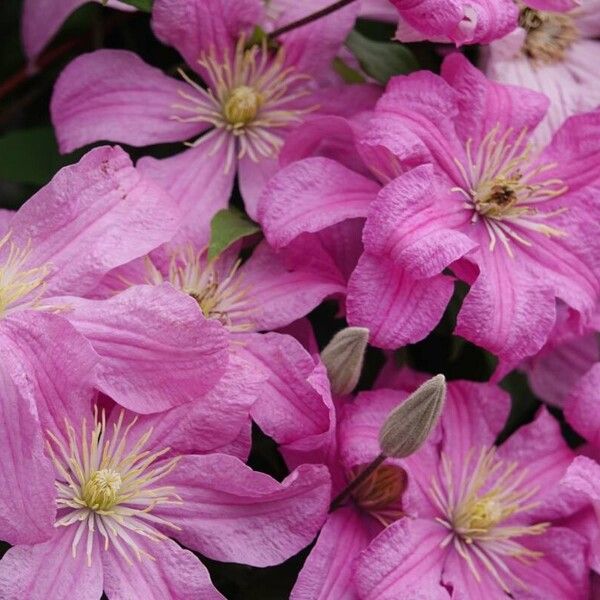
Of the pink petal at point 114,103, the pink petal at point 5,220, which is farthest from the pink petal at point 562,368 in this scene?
the pink petal at point 5,220

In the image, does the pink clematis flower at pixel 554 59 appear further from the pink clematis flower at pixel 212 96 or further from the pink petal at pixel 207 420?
the pink petal at pixel 207 420

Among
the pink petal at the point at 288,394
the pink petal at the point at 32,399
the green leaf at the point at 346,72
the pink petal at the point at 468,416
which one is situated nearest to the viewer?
the pink petal at the point at 32,399

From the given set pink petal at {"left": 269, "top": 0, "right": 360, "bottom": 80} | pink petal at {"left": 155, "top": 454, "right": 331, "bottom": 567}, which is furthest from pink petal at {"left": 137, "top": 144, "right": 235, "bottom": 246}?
pink petal at {"left": 155, "top": 454, "right": 331, "bottom": 567}

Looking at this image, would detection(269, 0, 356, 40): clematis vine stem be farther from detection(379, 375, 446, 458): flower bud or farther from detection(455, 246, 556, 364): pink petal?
detection(379, 375, 446, 458): flower bud

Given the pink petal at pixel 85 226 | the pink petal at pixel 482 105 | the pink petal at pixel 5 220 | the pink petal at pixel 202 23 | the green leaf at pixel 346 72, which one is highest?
the pink petal at pixel 202 23

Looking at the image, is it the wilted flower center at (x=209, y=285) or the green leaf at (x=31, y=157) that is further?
the green leaf at (x=31, y=157)

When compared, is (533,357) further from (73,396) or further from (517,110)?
(73,396)

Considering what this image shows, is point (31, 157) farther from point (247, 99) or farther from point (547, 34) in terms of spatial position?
point (547, 34)
